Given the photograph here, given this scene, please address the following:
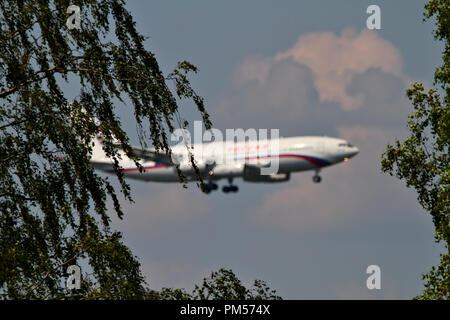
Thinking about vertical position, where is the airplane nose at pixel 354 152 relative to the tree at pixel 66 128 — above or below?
above

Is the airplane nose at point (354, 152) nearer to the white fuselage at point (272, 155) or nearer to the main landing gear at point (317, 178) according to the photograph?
the white fuselage at point (272, 155)

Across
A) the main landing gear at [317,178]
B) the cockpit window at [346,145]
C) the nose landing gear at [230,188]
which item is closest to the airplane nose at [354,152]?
the cockpit window at [346,145]

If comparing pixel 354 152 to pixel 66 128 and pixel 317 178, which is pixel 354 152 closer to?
pixel 317 178

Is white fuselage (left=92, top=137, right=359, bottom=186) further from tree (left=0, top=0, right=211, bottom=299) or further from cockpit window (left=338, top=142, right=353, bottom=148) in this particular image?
tree (left=0, top=0, right=211, bottom=299)

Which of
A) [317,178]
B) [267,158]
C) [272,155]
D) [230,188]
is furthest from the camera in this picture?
[230,188]

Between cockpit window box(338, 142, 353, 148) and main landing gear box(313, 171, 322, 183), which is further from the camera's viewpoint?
cockpit window box(338, 142, 353, 148)

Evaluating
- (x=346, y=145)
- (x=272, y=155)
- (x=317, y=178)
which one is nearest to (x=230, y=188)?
(x=272, y=155)

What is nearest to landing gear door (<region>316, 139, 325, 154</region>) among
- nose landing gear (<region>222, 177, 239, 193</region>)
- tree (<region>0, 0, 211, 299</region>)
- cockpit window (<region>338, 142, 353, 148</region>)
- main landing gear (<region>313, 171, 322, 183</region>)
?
cockpit window (<region>338, 142, 353, 148</region>)

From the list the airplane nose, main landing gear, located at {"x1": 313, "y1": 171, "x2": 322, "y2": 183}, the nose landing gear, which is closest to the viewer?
main landing gear, located at {"x1": 313, "y1": 171, "x2": 322, "y2": 183}

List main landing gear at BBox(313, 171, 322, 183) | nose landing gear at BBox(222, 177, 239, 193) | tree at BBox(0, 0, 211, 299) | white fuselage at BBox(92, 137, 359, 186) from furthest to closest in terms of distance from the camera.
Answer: nose landing gear at BBox(222, 177, 239, 193)
main landing gear at BBox(313, 171, 322, 183)
white fuselage at BBox(92, 137, 359, 186)
tree at BBox(0, 0, 211, 299)

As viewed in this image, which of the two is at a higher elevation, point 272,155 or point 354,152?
point 354,152

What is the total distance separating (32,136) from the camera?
2498cm

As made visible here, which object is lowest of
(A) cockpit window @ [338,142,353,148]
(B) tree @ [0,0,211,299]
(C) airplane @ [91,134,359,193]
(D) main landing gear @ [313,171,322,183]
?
(B) tree @ [0,0,211,299]
